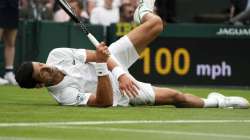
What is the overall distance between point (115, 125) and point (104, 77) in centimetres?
169

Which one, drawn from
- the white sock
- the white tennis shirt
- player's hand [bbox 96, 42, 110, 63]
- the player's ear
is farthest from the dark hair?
the white sock

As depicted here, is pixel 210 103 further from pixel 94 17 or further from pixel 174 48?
pixel 94 17

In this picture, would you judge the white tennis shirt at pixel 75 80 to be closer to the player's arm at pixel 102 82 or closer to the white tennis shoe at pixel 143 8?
the player's arm at pixel 102 82

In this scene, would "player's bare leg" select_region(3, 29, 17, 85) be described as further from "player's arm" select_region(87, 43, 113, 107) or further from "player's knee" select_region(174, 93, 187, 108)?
"player's arm" select_region(87, 43, 113, 107)

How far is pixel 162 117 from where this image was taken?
34.9 ft

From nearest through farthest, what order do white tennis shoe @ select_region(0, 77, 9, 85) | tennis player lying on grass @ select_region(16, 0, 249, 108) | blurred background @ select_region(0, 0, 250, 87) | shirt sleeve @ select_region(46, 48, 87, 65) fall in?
1. tennis player lying on grass @ select_region(16, 0, 249, 108)
2. shirt sleeve @ select_region(46, 48, 87, 65)
3. white tennis shoe @ select_region(0, 77, 9, 85)
4. blurred background @ select_region(0, 0, 250, 87)

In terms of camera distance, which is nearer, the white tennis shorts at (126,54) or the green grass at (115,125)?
the green grass at (115,125)

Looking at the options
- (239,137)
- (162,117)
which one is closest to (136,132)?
(239,137)

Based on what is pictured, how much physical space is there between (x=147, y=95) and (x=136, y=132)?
9.82 ft

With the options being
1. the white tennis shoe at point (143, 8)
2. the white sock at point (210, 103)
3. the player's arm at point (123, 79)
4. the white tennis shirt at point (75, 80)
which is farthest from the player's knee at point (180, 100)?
the white tennis shoe at point (143, 8)

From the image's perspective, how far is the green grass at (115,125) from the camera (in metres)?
8.55

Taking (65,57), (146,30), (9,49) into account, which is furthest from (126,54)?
(9,49)

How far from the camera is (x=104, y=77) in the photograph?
36.8 ft

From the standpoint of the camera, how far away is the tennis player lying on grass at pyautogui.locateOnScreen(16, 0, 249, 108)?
11.3 metres
